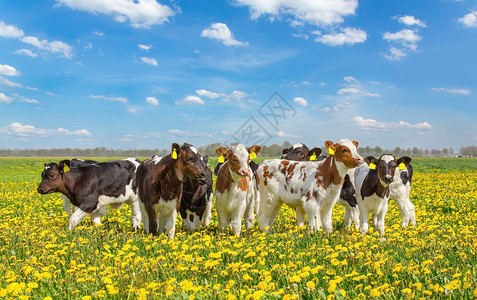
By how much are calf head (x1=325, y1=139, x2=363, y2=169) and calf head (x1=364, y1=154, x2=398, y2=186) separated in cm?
94

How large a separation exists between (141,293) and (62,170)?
7446 millimetres

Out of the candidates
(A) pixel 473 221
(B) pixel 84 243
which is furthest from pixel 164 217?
(A) pixel 473 221

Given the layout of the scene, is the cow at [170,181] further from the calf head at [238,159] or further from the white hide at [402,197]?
the white hide at [402,197]

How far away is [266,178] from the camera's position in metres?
8.85

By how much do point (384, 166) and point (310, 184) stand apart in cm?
193

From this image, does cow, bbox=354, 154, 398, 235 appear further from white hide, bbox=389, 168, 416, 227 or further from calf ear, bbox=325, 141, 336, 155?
calf ear, bbox=325, 141, 336, 155

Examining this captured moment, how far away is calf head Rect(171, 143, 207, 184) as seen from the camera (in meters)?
7.57

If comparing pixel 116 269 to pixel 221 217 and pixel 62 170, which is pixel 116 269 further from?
pixel 62 170

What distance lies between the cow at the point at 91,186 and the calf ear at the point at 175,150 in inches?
119

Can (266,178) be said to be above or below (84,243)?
above

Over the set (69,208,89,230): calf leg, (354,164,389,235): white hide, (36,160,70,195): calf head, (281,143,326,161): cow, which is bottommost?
(69,208,89,230): calf leg

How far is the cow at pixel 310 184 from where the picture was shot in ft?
26.3

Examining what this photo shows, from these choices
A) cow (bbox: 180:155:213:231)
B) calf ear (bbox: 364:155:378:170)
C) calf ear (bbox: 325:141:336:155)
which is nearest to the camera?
calf ear (bbox: 325:141:336:155)

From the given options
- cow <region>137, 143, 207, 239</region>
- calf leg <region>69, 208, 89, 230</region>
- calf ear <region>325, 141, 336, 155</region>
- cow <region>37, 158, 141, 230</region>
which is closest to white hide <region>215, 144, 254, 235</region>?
cow <region>137, 143, 207, 239</region>
